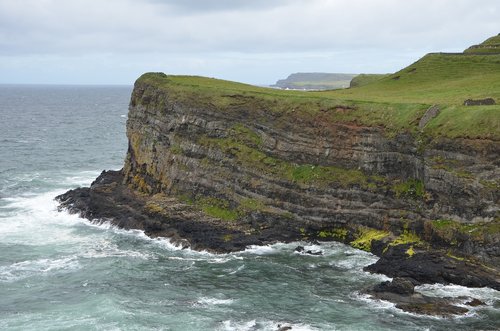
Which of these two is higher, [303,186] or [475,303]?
[303,186]

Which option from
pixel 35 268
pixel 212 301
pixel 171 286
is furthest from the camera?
pixel 35 268

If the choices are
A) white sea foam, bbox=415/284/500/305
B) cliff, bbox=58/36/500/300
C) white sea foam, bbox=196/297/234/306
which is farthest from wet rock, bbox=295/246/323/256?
white sea foam, bbox=196/297/234/306

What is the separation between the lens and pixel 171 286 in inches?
1903

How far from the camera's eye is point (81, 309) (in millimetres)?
43719

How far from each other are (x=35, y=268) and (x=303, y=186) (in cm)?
2720

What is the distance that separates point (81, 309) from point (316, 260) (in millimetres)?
21543

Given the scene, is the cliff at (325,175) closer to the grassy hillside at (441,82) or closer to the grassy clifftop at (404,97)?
the grassy clifftop at (404,97)

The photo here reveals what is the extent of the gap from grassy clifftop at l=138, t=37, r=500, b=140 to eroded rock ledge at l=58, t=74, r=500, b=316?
393 millimetres

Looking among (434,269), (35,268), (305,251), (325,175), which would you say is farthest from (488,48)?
(35,268)

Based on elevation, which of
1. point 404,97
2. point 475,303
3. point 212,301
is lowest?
point 212,301

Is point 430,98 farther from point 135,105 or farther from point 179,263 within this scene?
point 135,105

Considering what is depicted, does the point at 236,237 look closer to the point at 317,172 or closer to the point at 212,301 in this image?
the point at 317,172

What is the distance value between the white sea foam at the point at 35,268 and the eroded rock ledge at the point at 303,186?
1083 cm

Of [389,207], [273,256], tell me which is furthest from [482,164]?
[273,256]
